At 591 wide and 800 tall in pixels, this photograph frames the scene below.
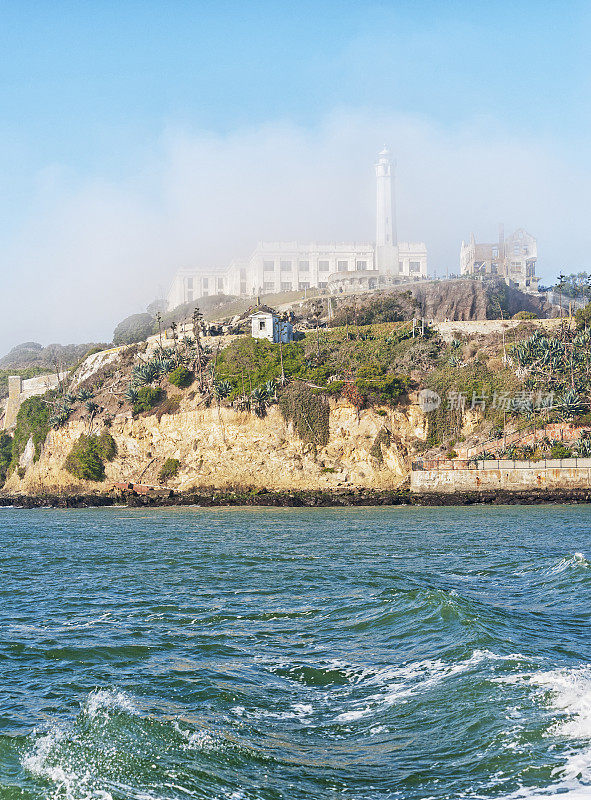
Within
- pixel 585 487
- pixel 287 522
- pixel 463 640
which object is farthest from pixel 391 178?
pixel 463 640


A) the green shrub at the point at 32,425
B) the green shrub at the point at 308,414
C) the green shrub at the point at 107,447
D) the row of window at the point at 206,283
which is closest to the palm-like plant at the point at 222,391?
the green shrub at the point at 308,414

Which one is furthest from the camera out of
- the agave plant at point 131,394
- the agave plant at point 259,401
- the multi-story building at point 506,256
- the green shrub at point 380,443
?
the multi-story building at point 506,256

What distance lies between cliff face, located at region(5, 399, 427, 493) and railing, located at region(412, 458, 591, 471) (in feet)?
8.98

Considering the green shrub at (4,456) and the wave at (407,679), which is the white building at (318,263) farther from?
the wave at (407,679)

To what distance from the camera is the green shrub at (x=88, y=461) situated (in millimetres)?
66625

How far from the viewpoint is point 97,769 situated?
918 centimetres

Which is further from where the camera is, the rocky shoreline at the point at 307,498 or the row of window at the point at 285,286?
the row of window at the point at 285,286

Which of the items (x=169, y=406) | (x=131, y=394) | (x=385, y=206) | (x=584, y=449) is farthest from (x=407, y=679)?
(x=385, y=206)

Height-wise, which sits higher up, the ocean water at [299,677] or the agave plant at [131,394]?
the agave plant at [131,394]

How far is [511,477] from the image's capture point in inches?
2157

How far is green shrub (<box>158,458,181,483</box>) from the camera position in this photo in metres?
64.0

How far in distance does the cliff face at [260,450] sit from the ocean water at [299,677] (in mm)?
33598

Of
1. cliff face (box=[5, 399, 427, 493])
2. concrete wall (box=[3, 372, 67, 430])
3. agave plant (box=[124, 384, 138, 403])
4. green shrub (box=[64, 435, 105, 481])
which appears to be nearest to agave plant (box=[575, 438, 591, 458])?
cliff face (box=[5, 399, 427, 493])

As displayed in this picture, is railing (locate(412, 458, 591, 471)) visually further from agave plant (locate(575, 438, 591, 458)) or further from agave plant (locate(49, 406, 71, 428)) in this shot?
agave plant (locate(49, 406, 71, 428))
